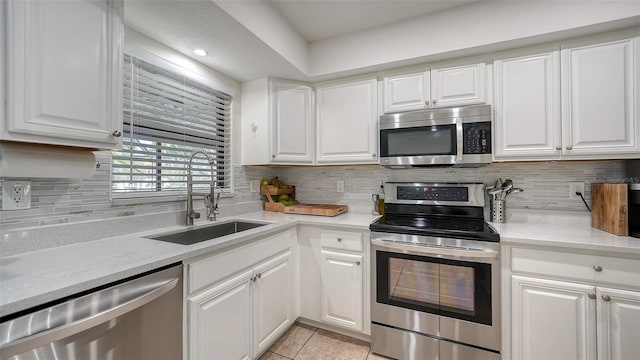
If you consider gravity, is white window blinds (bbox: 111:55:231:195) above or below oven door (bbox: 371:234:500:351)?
above

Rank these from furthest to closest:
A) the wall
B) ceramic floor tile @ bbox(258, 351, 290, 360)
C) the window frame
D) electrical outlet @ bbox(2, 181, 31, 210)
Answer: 1. the wall
2. ceramic floor tile @ bbox(258, 351, 290, 360)
3. the window frame
4. electrical outlet @ bbox(2, 181, 31, 210)

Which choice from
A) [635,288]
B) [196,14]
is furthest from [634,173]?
[196,14]

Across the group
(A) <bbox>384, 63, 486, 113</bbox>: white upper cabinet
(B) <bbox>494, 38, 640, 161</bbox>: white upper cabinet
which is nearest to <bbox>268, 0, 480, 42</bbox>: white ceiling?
(A) <bbox>384, 63, 486, 113</bbox>: white upper cabinet

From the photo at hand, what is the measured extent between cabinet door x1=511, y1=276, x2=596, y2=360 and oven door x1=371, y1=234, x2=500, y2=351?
0.11 m

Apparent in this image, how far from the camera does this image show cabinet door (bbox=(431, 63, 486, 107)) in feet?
6.18

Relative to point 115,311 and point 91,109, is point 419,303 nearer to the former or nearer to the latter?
point 115,311

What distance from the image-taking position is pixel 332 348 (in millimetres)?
1906

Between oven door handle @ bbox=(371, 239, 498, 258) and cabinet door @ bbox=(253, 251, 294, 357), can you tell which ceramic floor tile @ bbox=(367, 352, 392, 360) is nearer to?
cabinet door @ bbox=(253, 251, 294, 357)

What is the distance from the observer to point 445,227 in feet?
5.84

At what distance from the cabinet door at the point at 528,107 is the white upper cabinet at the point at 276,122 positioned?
1.46 metres

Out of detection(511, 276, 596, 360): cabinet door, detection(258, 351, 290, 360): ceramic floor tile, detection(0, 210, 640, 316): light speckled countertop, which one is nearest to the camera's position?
detection(0, 210, 640, 316): light speckled countertop

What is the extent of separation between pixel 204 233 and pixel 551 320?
7.14 ft

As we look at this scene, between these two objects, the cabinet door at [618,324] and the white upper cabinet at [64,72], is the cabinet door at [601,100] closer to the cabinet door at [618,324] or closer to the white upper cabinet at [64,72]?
the cabinet door at [618,324]

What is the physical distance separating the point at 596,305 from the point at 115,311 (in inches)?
87.3
